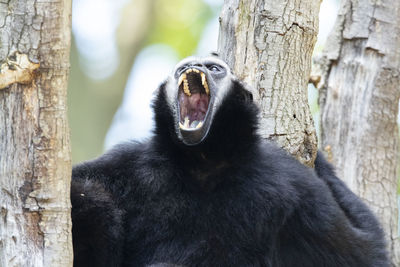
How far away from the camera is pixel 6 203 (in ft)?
11.7

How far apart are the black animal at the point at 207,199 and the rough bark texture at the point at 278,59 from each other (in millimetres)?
298

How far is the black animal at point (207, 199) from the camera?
5203 mm

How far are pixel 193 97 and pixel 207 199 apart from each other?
1057 millimetres

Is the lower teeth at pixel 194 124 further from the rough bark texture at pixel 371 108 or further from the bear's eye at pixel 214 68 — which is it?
the rough bark texture at pixel 371 108

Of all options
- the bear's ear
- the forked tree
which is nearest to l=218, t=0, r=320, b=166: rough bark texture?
the bear's ear

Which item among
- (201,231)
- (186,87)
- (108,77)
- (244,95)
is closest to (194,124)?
(186,87)

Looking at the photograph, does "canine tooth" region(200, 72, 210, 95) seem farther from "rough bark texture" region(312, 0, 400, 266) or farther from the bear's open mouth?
"rough bark texture" region(312, 0, 400, 266)

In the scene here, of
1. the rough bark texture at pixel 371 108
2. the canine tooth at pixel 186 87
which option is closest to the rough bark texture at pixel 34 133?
the canine tooth at pixel 186 87

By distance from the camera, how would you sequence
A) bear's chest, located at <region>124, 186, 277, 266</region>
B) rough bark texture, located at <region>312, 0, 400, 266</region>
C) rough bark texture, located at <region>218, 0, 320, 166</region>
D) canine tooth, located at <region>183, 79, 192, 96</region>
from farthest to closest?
rough bark texture, located at <region>312, 0, 400, 266</region>, rough bark texture, located at <region>218, 0, 320, 166</region>, canine tooth, located at <region>183, 79, 192, 96</region>, bear's chest, located at <region>124, 186, 277, 266</region>

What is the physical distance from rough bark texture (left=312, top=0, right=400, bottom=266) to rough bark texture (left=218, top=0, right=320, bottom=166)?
4.54 ft

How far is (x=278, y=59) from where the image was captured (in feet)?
19.6

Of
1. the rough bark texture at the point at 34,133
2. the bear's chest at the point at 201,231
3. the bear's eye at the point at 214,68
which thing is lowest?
the bear's chest at the point at 201,231

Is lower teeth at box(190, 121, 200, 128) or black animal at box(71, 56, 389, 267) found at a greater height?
lower teeth at box(190, 121, 200, 128)

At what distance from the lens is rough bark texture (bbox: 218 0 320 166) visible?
5891 millimetres
